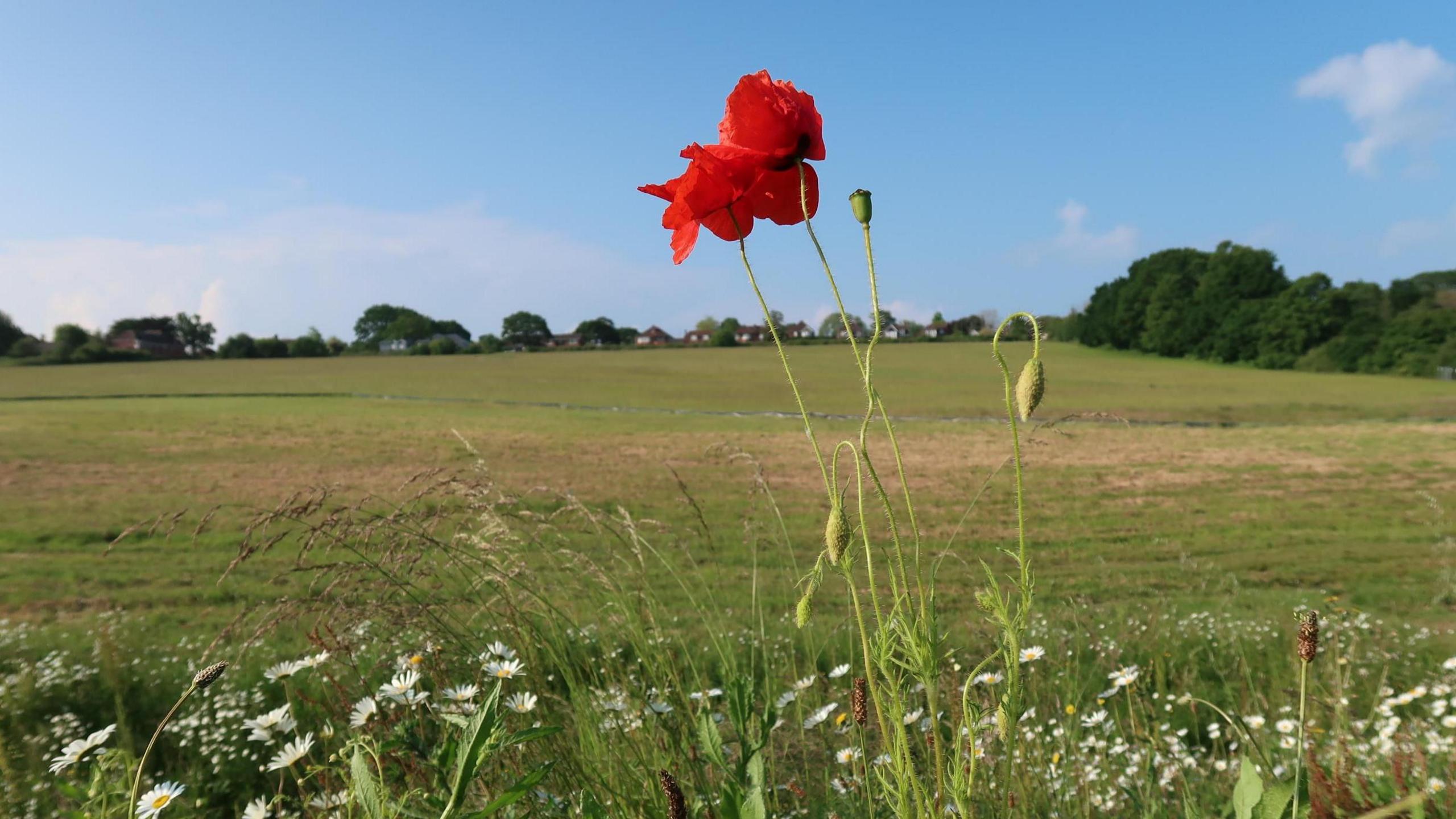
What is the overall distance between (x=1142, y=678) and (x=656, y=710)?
9.56 ft

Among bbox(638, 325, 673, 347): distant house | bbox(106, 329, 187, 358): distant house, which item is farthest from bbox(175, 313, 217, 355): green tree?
bbox(638, 325, 673, 347): distant house

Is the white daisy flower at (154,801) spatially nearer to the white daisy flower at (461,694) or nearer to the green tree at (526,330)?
the white daisy flower at (461,694)

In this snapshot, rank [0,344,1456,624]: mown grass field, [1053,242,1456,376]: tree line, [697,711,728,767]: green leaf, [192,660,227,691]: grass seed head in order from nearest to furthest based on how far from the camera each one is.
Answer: [192,660,227,691]: grass seed head
[697,711,728,767]: green leaf
[0,344,1456,624]: mown grass field
[1053,242,1456,376]: tree line

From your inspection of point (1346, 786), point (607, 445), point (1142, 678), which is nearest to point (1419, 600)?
point (1142, 678)

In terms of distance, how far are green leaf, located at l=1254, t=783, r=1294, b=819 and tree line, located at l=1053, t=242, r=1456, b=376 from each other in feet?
200

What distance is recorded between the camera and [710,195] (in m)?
1.15

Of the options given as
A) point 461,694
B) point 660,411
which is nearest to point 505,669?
point 461,694

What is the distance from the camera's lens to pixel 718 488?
11.5 m

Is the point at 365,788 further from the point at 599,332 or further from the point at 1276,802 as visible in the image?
the point at 599,332

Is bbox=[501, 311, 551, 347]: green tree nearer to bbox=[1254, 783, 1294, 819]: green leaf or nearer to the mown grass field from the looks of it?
the mown grass field

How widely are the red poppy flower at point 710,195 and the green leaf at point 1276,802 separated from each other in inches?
48.5

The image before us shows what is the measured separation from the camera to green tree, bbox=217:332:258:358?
72.4 m

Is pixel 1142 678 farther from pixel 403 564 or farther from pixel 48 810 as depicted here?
pixel 48 810

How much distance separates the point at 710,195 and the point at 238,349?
8412 centimetres
